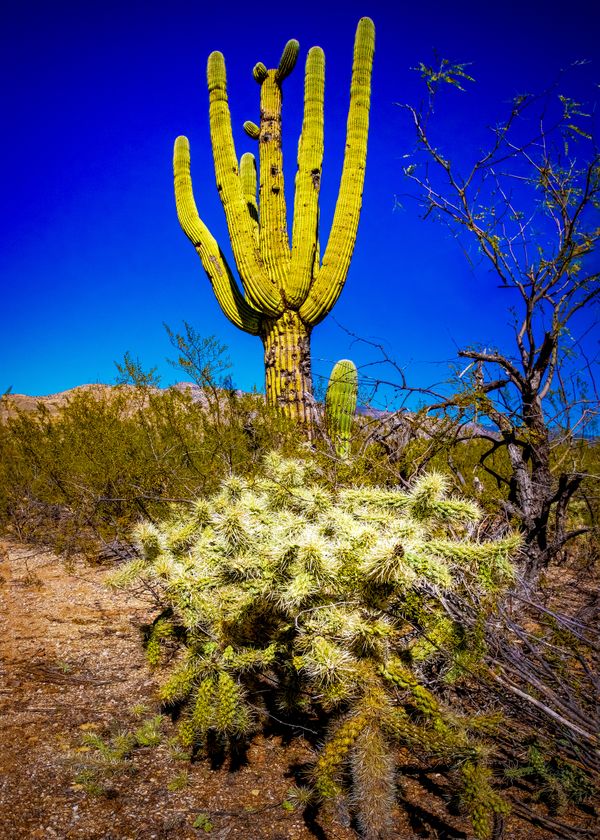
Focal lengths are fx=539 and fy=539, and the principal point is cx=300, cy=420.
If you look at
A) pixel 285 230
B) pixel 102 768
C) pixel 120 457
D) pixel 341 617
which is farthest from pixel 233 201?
pixel 102 768

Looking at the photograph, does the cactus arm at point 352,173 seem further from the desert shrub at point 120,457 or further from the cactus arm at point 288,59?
the desert shrub at point 120,457

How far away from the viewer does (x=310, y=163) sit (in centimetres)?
865

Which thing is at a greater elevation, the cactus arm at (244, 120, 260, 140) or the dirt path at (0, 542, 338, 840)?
the cactus arm at (244, 120, 260, 140)

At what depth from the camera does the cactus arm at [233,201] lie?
815cm

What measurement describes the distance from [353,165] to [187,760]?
8470 millimetres

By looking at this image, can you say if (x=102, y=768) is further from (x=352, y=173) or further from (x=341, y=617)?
(x=352, y=173)

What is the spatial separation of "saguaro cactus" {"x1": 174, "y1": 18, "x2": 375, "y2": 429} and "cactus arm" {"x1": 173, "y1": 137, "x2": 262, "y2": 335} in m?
0.02

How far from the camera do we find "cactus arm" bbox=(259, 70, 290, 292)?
831cm

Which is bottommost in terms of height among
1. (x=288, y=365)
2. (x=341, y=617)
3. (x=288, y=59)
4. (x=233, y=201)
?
(x=341, y=617)

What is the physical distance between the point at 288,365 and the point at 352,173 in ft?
11.0

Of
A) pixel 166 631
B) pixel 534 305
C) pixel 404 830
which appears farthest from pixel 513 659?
pixel 534 305

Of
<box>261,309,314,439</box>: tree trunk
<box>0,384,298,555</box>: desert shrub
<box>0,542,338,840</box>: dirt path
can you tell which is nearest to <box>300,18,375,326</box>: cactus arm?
<box>261,309,314,439</box>: tree trunk

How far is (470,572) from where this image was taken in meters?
2.17

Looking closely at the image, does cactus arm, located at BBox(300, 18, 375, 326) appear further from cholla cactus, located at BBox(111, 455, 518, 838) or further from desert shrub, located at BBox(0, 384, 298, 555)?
cholla cactus, located at BBox(111, 455, 518, 838)
